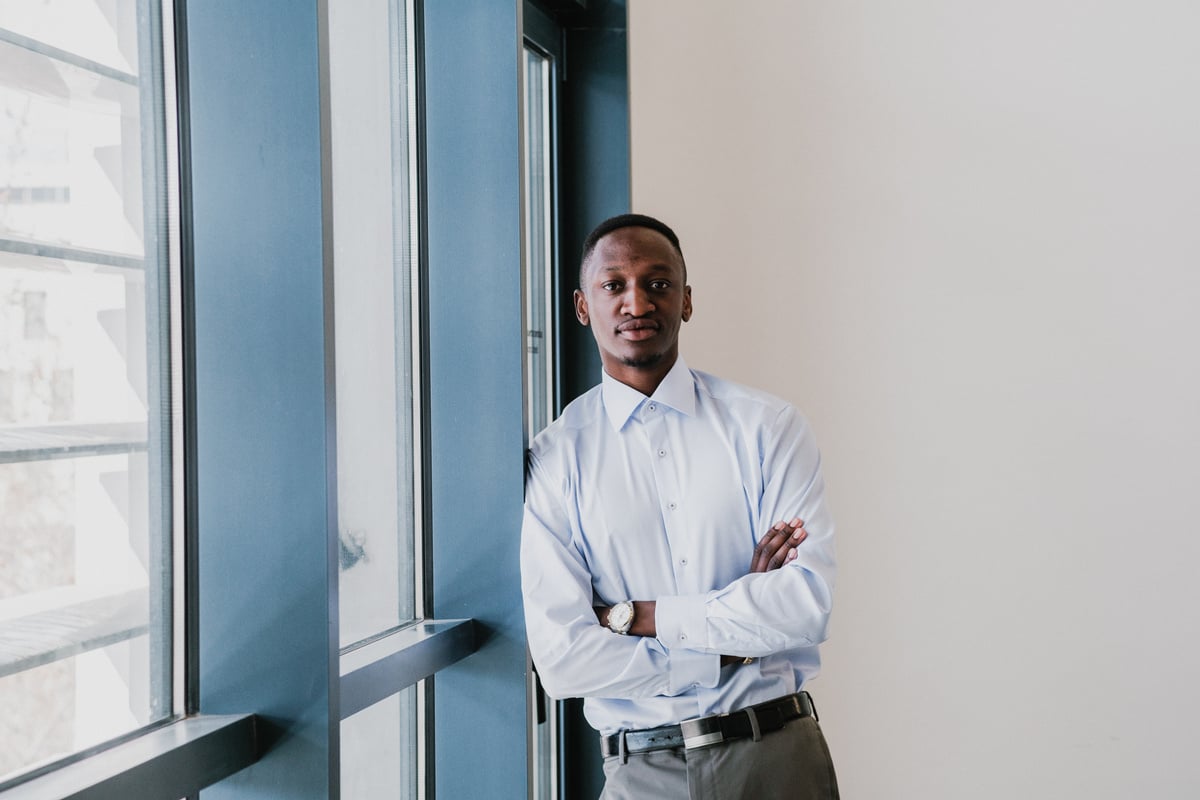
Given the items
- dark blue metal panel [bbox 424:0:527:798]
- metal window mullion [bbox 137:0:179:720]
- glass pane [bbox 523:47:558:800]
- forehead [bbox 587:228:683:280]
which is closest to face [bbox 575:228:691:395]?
forehead [bbox 587:228:683:280]

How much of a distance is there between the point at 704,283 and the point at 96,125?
1833mm

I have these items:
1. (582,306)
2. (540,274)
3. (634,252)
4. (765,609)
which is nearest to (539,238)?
(540,274)

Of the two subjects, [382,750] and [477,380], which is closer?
[382,750]

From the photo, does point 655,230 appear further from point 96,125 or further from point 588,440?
point 96,125

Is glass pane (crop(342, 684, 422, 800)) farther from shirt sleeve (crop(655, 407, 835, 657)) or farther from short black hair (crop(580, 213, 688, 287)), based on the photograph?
short black hair (crop(580, 213, 688, 287))

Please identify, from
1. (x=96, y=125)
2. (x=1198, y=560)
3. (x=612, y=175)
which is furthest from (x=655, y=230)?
(x=1198, y=560)

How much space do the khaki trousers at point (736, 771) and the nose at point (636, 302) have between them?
2.56ft

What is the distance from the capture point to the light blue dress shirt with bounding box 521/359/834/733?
168cm

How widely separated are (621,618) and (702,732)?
24 cm

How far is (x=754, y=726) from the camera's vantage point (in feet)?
5.61

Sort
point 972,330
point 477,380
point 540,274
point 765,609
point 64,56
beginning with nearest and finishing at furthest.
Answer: point 64,56
point 765,609
point 477,380
point 540,274
point 972,330

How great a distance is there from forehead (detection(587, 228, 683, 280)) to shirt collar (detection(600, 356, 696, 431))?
0.65ft

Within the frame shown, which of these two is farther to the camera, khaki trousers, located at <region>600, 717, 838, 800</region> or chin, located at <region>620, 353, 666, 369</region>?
chin, located at <region>620, 353, 666, 369</region>

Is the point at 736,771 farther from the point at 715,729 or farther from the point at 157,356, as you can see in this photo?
the point at 157,356
